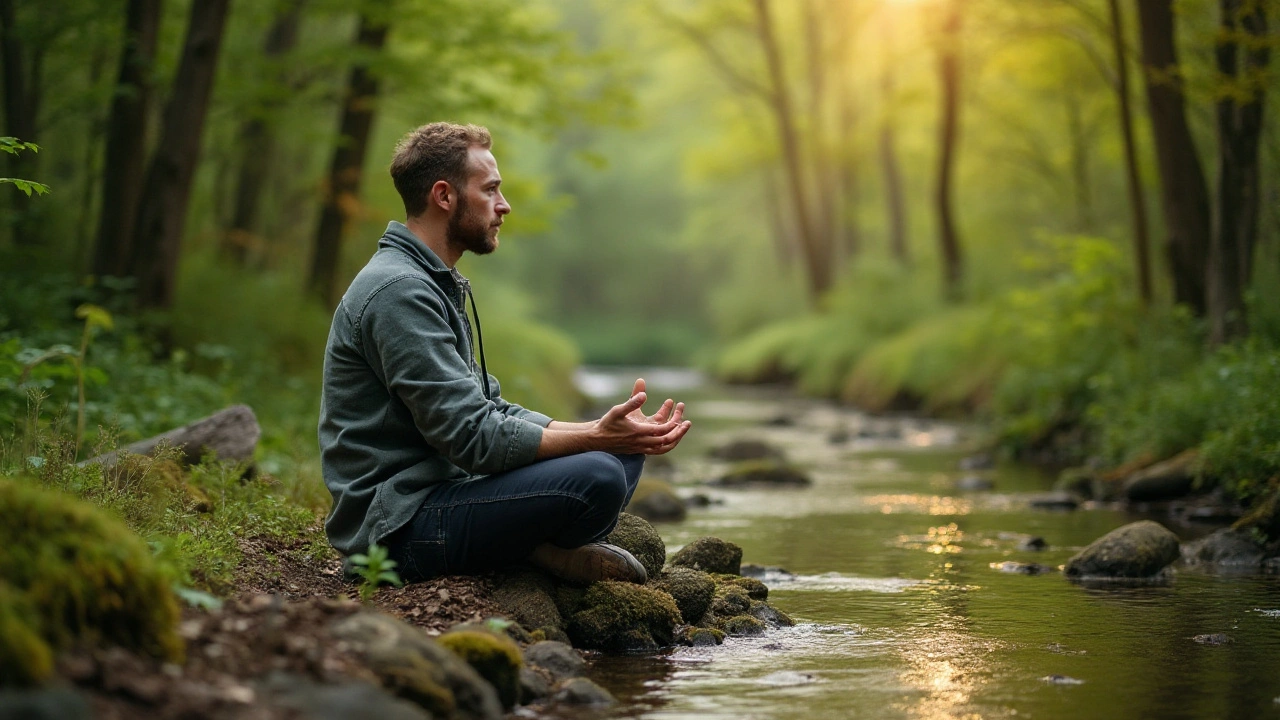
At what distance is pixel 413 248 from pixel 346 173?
967 centimetres

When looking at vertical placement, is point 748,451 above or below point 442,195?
below

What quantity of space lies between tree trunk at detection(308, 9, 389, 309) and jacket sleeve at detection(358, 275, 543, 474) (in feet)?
31.0

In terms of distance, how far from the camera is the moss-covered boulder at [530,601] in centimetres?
498

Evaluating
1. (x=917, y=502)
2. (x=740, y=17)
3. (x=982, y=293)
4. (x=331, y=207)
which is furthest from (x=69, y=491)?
(x=740, y=17)

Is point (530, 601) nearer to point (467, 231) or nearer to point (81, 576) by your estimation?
point (467, 231)

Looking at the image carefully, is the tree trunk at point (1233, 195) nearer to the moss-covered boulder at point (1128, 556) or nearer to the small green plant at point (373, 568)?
the moss-covered boulder at point (1128, 556)

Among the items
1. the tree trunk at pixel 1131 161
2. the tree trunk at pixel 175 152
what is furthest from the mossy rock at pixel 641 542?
the tree trunk at pixel 1131 161

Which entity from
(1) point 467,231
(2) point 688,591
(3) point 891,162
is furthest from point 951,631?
(3) point 891,162

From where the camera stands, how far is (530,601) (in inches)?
199

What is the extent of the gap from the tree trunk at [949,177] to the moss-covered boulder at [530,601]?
18041 mm

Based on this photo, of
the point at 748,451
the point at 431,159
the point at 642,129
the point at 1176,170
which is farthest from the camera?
the point at 642,129

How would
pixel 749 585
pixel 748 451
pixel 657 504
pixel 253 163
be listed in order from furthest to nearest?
pixel 253 163
pixel 748 451
pixel 657 504
pixel 749 585

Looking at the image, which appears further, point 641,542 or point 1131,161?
point 1131,161

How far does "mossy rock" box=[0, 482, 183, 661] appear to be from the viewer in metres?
3.18
